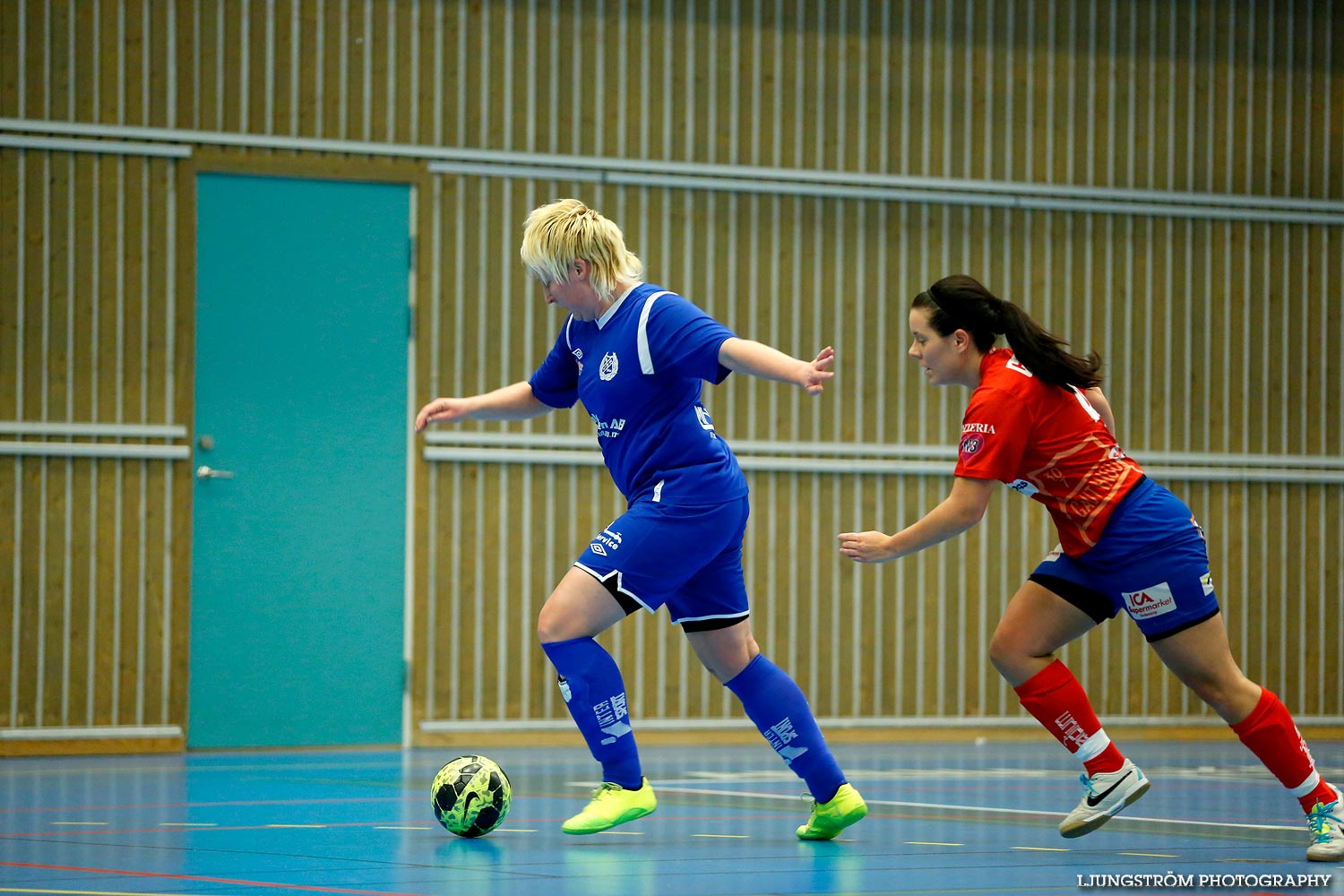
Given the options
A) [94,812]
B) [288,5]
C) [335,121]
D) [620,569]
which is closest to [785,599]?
[335,121]

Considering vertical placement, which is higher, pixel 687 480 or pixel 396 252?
pixel 396 252

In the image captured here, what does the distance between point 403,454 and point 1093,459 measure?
22.2 feet

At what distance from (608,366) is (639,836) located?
1549 mm

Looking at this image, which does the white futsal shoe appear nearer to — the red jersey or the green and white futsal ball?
the red jersey

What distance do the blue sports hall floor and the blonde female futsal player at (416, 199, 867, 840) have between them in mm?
288

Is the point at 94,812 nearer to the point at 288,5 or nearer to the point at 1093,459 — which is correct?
the point at 1093,459

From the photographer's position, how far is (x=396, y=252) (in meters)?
11.2

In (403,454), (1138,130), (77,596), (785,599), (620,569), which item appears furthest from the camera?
(1138,130)

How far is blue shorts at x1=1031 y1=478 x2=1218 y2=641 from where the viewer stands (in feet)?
16.3

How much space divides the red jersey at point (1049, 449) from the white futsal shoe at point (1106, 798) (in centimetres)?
67

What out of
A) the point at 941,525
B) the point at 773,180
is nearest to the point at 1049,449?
the point at 941,525

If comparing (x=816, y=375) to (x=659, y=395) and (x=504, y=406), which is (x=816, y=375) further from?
(x=504, y=406)

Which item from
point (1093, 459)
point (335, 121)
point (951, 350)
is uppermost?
point (335, 121)

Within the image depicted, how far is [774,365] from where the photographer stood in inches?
185
